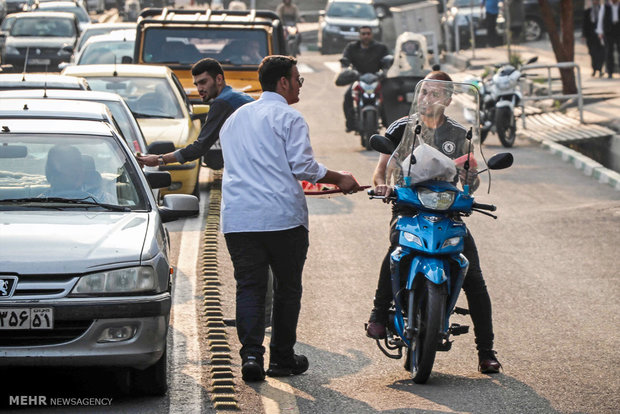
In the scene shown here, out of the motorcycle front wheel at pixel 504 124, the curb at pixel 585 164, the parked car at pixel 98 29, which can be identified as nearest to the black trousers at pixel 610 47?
the curb at pixel 585 164

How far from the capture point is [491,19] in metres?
39.9

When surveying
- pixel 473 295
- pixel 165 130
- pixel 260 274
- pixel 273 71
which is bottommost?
pixel 165 130

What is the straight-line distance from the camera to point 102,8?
59.2 m

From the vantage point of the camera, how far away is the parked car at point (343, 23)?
42031 mm

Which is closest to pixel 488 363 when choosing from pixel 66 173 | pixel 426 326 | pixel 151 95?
pixel 426 326

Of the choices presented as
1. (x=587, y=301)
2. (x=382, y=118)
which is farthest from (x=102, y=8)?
(x=587, y=301)

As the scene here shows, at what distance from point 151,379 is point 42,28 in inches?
1209

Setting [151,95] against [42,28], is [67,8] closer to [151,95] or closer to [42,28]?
[42,28]

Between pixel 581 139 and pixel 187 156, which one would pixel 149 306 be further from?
pixel 581 139

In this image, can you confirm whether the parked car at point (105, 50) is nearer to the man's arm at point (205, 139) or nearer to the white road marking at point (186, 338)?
the white road marking at point (186, 338)

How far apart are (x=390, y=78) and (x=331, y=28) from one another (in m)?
22.0

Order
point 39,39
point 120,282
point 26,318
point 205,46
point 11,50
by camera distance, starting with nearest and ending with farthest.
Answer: point 26,318 → point 120,282 → point 205,46 → point 11,50 → point 39,39

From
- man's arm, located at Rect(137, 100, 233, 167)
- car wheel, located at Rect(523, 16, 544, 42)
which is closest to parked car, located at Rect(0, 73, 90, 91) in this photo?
man's arm, located at Rect(137, 100, 233, 167)

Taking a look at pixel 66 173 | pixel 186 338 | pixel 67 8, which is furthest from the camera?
pixel 67 8
